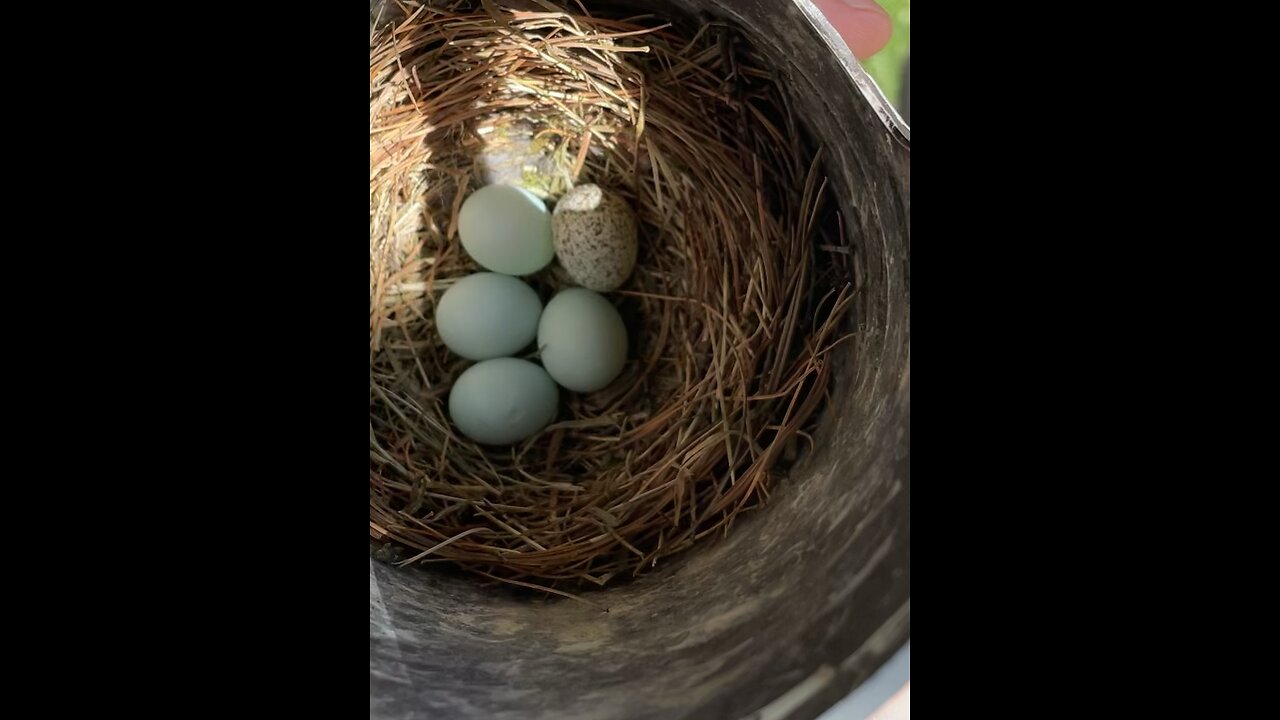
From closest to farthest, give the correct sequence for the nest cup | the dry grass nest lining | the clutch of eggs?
the nest cup
the dry grass nest lining
the clutch of eggs

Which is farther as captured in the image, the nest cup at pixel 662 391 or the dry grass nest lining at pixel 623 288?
the dry grass nest lining at pixel 623 288

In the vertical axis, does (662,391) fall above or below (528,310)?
below

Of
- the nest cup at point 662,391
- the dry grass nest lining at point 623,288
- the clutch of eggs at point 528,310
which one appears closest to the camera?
the nest cup at point 662,391

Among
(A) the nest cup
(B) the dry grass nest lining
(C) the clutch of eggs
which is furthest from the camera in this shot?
(C) the clutch of eggs

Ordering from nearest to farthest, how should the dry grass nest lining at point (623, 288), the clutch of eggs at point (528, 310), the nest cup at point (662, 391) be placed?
the nest cup at point (662, 391) → the dry grass nest lining at point (623, 288) → the clutch of eggs at point (528, 310)

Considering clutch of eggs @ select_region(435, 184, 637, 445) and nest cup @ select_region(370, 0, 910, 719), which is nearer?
nest cup @ select_region(370, 0, 910, 719)
